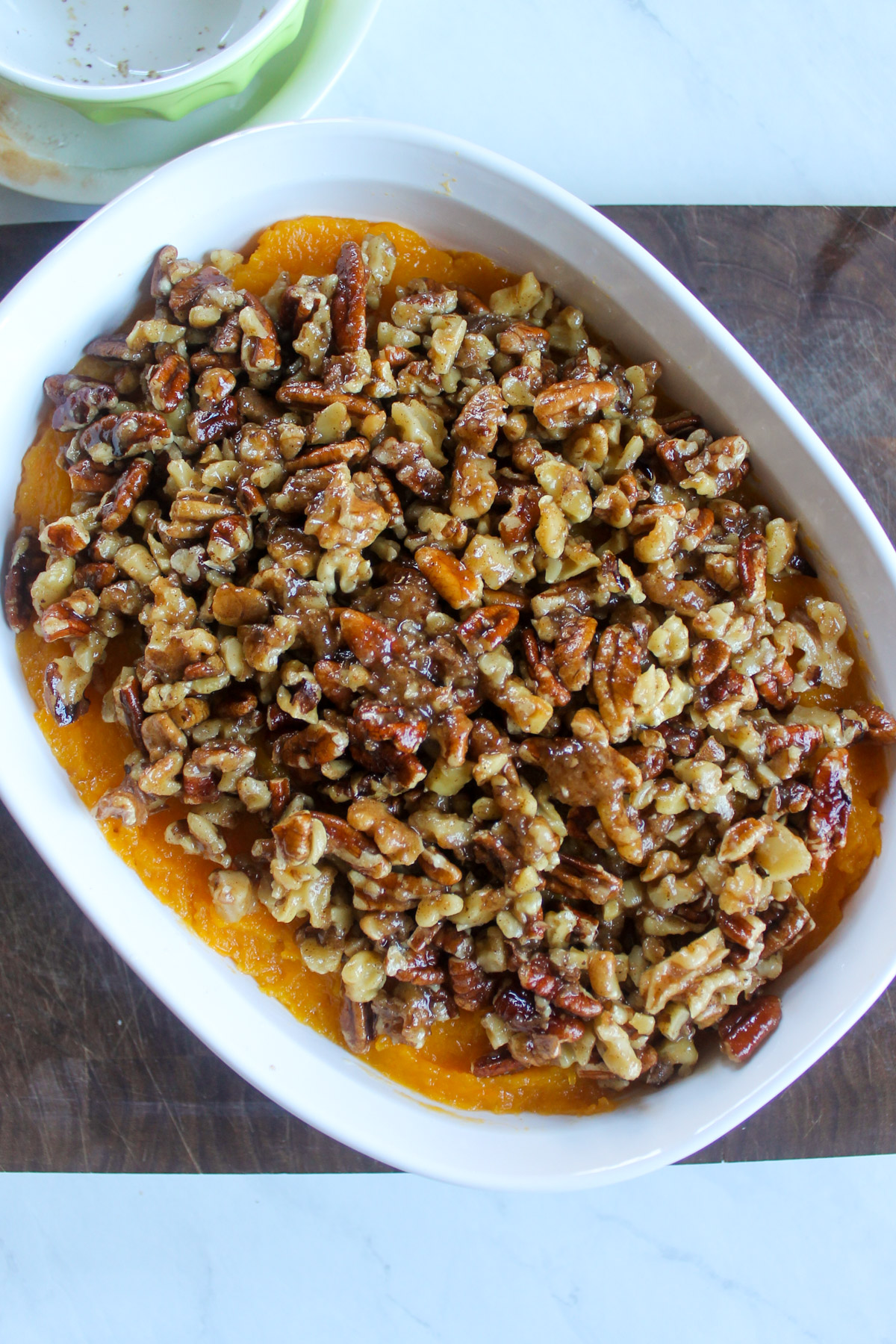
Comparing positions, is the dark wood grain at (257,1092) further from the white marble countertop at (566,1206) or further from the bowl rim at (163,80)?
the bowl rim at (163,80)

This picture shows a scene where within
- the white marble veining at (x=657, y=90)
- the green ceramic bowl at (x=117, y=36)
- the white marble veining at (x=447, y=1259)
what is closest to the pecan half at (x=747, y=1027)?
the white marble veining at (x=447, y=1259)

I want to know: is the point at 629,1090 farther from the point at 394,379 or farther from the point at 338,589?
the point at 394,379

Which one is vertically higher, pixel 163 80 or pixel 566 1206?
pixel 163 80

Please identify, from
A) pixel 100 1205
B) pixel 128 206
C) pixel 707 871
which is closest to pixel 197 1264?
pixel 100 1205

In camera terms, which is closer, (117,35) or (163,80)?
(163,80)

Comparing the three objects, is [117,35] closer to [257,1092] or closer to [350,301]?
[350,301]

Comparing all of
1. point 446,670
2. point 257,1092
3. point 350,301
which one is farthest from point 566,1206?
point 350,301
